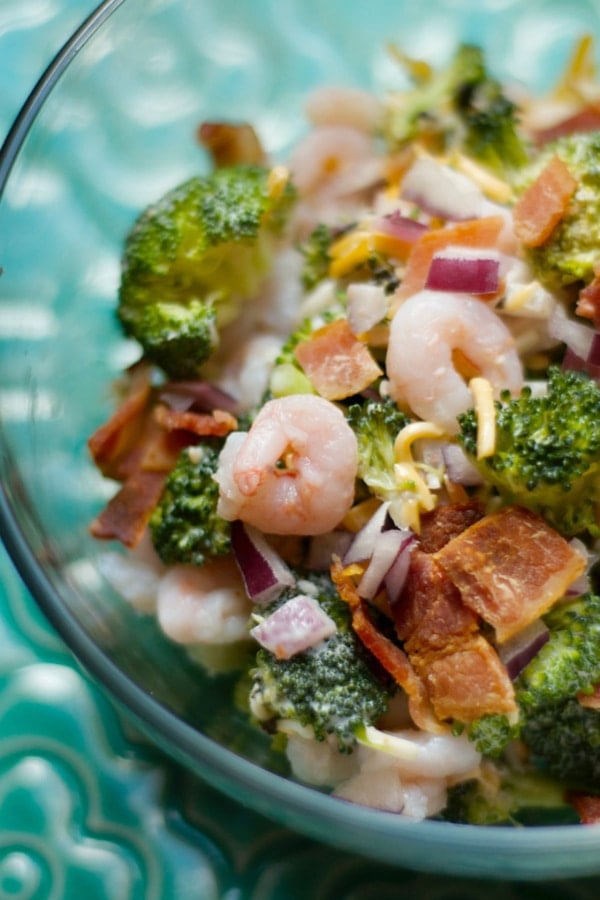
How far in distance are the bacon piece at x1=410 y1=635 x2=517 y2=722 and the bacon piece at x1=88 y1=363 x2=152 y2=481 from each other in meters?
0.74

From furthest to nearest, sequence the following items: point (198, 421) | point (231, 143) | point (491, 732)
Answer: point (231, 143), point (198, 421), point (491, 732)

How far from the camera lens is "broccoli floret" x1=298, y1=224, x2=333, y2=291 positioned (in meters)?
2.08

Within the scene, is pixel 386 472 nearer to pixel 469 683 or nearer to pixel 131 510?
pixel 469 683

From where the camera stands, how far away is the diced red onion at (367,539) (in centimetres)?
169

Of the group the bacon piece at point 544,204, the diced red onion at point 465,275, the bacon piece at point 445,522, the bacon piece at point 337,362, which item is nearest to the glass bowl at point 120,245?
the bacon piece at point 445,522

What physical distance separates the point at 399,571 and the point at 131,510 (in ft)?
1.82

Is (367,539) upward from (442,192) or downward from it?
downward

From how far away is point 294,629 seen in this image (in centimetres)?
165

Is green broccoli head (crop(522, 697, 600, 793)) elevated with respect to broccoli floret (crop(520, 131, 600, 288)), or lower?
lower

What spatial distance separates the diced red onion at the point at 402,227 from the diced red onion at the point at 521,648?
0.73 metres

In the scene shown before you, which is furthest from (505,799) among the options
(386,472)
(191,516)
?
(191,516)

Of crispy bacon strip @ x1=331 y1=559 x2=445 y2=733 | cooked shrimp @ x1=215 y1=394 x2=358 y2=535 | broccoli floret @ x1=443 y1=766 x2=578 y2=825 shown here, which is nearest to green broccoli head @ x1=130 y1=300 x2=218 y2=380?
cooked shrimp @ x1=215 y1=394 x2=358 y2=535

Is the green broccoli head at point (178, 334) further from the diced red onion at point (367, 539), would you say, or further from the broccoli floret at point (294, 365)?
the diced red onion at point (367, 539)

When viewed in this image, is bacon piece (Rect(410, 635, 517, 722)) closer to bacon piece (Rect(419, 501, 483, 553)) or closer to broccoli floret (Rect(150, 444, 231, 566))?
bacon piece (Rect(419, 501, 483, 553))
